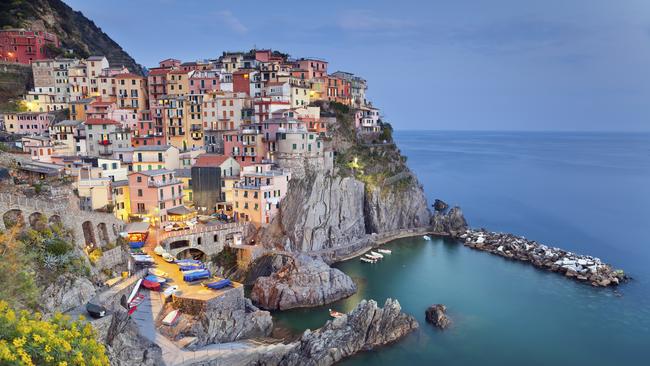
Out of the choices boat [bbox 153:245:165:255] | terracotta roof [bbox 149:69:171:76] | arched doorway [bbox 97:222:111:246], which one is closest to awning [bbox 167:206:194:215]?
boat [bbox 153:245:165:255]

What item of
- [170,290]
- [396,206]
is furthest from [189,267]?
[396,206]

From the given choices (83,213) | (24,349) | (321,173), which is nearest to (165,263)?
(83,213)

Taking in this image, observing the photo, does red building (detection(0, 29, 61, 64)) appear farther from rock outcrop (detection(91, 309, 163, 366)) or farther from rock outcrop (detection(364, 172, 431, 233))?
rock outcrop (detection(91, 309, 163, 366))

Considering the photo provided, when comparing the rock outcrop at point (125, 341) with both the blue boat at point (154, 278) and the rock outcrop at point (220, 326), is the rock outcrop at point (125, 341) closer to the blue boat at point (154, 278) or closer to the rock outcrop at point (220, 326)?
the rock outcrop at point (220, 326)

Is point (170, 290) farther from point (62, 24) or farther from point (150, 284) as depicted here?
point (62, 24)

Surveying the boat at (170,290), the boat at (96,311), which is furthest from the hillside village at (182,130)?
the boat at (96,311)
